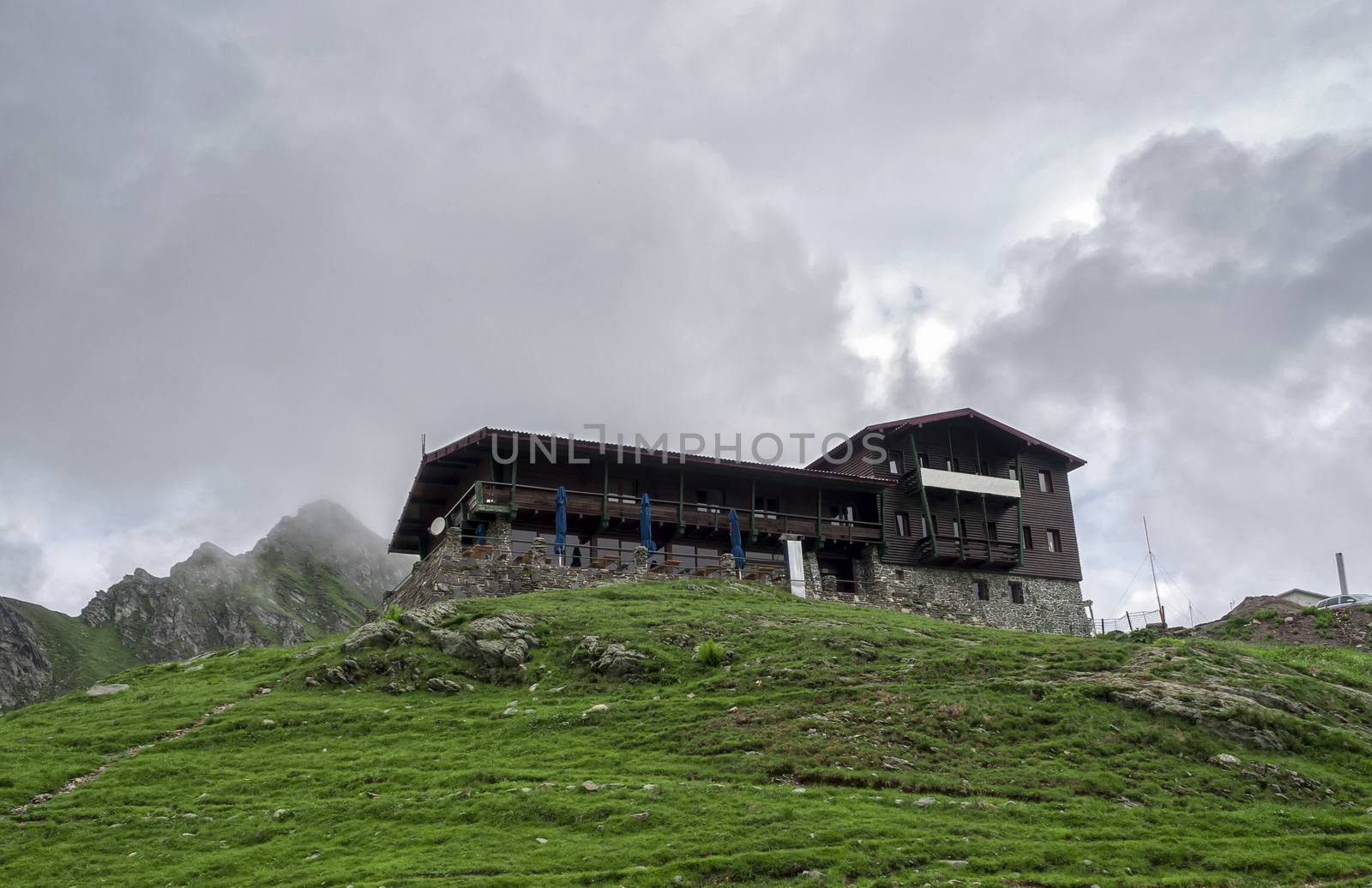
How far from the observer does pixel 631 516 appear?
155 feet

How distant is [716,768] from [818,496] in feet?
108

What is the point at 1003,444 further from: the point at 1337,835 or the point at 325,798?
the point at 325,798

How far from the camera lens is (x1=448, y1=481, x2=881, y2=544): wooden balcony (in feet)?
147

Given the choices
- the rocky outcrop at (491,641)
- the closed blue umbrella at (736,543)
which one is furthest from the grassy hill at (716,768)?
the closed blue umbrella at (736,543)

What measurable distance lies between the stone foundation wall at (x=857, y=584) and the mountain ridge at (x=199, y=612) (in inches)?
2525

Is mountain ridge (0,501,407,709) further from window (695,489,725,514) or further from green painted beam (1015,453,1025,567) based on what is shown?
green painted beam (1015,453,1025,567)

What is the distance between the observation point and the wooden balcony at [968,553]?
5444 cm

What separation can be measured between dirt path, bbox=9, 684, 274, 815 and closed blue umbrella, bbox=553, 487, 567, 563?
52.6ft

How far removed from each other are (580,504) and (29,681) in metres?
73.3

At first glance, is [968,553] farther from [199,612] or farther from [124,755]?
[199,612]

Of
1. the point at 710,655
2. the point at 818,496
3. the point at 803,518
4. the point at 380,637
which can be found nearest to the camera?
the point at 710,655

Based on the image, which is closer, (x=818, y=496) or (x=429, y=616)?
(x=429, y=616)

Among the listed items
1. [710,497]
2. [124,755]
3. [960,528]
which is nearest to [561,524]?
[710,497]

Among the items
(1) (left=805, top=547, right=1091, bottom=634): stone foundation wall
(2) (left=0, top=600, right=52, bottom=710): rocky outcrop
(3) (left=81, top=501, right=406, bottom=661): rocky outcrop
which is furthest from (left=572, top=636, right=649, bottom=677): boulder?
(3) (left=81, top=501, right=406, bottom=661): rocky outcrop
